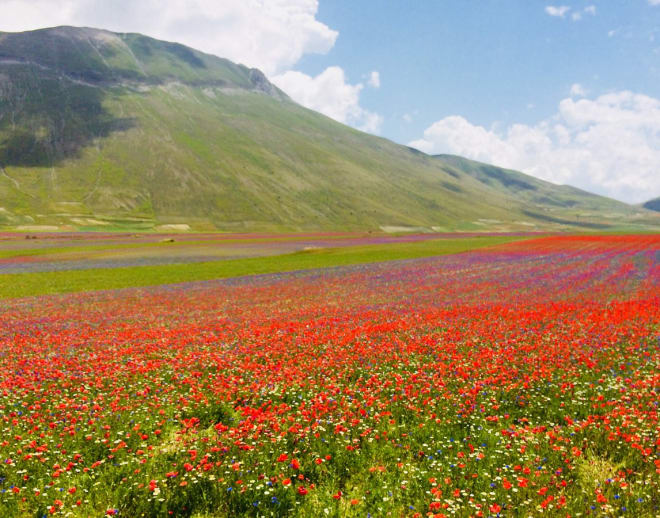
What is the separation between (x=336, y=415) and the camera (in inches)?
442

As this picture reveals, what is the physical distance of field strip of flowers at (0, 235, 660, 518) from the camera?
24.9ft

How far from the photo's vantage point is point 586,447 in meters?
9.21

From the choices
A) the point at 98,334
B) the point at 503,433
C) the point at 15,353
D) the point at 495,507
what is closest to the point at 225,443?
the point at 495,507

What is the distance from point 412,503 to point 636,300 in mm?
28004

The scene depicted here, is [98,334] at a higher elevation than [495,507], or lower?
lower

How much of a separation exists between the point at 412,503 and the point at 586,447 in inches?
183

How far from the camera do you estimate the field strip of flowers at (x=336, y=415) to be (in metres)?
7.58

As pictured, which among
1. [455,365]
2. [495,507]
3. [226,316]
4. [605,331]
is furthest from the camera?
[226,316]

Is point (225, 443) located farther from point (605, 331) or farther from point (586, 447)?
point (605, 331)

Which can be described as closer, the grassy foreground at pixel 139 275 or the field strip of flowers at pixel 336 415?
the field strip of flowers at pixel 336 415

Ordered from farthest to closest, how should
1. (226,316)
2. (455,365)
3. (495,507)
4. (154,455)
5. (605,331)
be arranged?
1. (226,316)
2. (605,331)
3. (455,365)
4. (154,455)
5. (495,507)

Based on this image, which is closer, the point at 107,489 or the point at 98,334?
the point at 107,489

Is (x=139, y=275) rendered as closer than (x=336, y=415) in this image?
No

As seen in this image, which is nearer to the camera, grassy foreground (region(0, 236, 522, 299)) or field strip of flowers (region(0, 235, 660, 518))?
field strip of flowers (region(0, 235, 660, 518))
